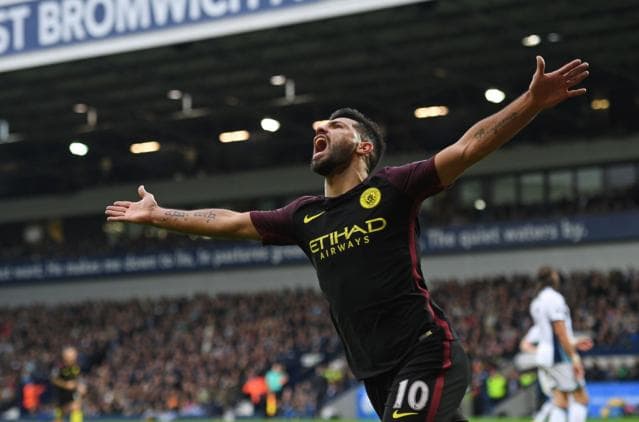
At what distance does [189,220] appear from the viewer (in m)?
6.39

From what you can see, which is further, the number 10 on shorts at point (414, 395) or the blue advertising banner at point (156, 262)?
the blue advertising banner at point (156, 262)

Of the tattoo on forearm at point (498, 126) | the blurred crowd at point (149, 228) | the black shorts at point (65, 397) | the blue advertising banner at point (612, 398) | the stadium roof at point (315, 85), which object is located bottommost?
the blue advertising banner at point (612, 398)

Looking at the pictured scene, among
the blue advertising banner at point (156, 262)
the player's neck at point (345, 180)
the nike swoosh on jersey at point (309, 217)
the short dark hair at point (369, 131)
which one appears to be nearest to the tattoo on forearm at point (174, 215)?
the nike swoosh on jersey at point (309, 217)

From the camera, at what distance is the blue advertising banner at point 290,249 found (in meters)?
34.9

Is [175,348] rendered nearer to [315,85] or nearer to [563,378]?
[315,85]

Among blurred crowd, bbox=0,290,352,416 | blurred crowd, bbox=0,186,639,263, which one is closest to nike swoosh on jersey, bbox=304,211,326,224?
A: blurred crowd, bbox=0,290,352,416

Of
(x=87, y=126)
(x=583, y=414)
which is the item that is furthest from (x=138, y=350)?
(x=583, y=414)

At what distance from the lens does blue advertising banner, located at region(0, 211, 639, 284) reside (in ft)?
115

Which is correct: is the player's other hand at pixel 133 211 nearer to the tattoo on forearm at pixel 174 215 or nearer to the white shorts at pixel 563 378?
the tattoo on forearm at pixel 174 215

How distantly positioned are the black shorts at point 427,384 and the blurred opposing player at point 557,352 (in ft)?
24.3

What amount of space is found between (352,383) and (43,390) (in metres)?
12.8

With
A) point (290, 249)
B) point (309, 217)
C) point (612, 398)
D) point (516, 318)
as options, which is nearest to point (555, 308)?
point (309, 217)

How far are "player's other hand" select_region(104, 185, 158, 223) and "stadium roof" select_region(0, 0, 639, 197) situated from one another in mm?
19120

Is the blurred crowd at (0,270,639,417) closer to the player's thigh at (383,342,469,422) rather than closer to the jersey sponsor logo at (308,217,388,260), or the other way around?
the player's thigh at (383,342,469,422)
